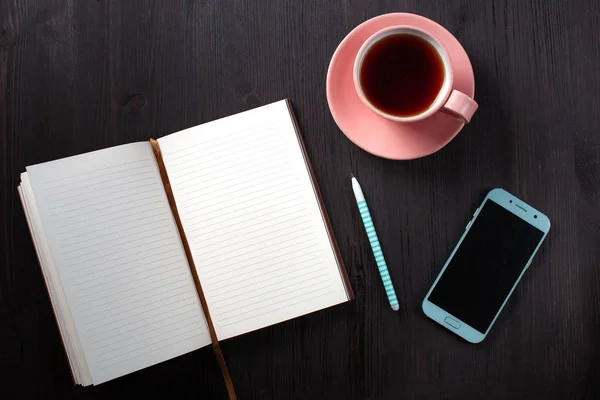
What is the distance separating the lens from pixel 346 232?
32.9 inches

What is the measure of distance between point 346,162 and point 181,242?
0.27 meters

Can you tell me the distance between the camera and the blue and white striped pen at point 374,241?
2.68ft

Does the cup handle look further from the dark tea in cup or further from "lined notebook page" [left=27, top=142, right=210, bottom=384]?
"lined notebook page" [left=27, top=142, right=210, bottom=384]

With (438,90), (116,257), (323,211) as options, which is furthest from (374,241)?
(116,257)

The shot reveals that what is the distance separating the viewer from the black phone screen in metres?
0.83

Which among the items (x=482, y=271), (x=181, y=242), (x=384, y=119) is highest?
(x=384, y=119)

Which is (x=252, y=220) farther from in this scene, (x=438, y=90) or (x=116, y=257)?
(x=438, y=90)

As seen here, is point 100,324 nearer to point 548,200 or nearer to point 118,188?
point 118,188

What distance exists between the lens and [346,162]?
2.74ft

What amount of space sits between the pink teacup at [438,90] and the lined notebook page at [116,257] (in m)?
0.32

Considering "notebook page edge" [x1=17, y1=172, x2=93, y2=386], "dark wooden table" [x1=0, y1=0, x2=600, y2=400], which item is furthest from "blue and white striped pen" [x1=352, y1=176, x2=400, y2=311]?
"notebook page edge" [x1=17, y1=172, x2=93, y2=386]

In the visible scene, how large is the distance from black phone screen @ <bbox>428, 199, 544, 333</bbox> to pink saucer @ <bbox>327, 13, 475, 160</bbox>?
0.15m

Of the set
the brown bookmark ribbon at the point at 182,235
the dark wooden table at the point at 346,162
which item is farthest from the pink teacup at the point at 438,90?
the brown bookmark ribbon at the point at 182,235

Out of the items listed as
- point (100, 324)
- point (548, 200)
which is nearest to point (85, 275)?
point (100, 324)
